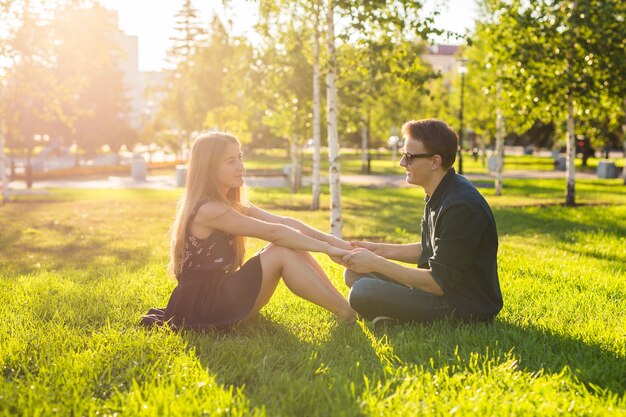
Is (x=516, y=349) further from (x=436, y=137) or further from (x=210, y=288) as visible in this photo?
(x=210, y=288)

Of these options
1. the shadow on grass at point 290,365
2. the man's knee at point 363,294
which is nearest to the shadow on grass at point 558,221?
the man's knee at point 363,294

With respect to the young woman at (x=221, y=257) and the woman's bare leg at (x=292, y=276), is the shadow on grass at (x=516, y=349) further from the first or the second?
the young woman at (x=221, y=257)

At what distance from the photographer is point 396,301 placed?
5117 mm

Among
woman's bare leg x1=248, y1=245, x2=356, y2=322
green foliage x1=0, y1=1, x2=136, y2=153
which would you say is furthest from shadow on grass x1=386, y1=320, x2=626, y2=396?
green foliage x1=0, y1=1, x2=136, y2=153

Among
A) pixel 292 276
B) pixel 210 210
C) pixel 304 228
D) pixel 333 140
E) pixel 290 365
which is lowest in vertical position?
pixel 290 365

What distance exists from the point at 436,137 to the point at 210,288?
221cm

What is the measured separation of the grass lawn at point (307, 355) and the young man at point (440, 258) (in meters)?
0.20

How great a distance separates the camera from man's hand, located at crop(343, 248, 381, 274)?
5.16 metres

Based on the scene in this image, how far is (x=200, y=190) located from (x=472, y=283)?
7.69 ft

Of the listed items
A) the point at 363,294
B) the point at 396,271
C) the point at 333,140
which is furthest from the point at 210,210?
the point at 333,140

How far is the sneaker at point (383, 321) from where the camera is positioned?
5.27 m

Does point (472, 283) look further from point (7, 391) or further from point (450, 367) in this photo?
point (7, 391)

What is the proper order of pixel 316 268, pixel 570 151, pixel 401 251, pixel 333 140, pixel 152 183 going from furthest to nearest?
pixel 152 183, pixel 570 151, pixel 333 140, pixel 401 251, pixel 316 268

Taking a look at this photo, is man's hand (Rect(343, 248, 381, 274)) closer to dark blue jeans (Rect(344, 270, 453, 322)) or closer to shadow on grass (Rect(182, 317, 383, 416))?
dark blue jeans (Rect(344, 270, 453, 322))
